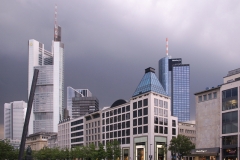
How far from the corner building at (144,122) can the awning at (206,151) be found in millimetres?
17946

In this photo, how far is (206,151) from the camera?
10050cm

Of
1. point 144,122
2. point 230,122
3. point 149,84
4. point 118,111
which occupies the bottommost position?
point 144,122

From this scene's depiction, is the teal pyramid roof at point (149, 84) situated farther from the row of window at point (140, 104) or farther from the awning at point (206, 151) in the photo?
the awning at point (206, 151)

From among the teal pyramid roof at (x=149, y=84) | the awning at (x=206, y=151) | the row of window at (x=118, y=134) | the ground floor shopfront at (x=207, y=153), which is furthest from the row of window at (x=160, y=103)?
the ground floor shopfront at (x=207, y=153)

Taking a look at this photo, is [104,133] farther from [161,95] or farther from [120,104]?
[161,95]

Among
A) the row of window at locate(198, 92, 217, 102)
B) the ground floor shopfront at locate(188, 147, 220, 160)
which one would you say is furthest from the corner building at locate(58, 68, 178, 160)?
the row of window at locate(198, 92, 217, 102)

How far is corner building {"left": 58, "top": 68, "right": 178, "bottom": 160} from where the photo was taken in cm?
12875

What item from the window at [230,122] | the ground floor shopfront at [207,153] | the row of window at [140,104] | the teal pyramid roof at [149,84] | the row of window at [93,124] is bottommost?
the ground floor shopfront at [207,153]

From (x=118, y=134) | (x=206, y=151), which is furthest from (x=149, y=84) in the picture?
(x=206, y=151)

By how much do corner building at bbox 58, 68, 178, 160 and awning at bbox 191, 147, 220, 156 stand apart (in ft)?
58.9

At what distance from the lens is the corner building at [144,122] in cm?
12875

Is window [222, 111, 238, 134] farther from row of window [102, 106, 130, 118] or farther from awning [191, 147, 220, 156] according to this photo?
row of window [102, 106, 130, 118]

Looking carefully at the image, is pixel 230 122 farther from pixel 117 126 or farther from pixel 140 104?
pixel 117 126

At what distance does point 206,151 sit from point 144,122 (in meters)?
35.1
